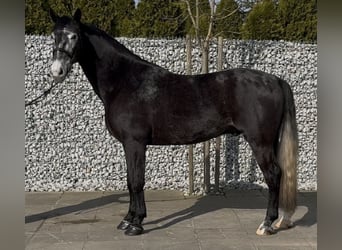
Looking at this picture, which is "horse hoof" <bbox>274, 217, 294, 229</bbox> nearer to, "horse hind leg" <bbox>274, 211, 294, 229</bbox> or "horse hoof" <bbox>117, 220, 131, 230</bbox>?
"horse hind leg" <bbox>274, 211, 294, 229</bbox>

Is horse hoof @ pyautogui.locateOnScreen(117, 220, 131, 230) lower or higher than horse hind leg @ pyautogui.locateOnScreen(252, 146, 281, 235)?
lower

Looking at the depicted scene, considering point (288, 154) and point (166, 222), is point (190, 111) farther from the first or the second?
point (166, 222)

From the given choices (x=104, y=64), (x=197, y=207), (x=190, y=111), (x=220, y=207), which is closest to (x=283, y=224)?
(x=220, y=207)

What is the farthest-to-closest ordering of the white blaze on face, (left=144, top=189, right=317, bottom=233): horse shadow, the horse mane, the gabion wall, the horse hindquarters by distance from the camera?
the gabion wall
(left=144, top=189, right=317, bottom=233): horse shadow
the horse mane
the horse hindquarters
the white blaze on face

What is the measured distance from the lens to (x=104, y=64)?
401 cm

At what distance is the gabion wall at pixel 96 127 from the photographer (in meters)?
5.84

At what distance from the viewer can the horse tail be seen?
3.90 metres

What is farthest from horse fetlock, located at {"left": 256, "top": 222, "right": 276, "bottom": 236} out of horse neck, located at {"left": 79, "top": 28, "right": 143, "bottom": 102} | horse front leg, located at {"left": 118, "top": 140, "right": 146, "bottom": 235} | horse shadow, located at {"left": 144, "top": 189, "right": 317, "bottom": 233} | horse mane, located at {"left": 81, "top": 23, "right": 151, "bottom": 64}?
horse mane, located at {"left": 81, "top": 23, "right": 151, "bottom": 64}

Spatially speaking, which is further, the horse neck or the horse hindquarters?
the horse neck

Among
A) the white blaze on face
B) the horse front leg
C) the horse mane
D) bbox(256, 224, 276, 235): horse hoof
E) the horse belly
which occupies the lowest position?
bbox(256, 224, 276, 235): horse hoof

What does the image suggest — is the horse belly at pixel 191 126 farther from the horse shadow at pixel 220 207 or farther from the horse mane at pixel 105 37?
the horse shadow at pixel 220 207

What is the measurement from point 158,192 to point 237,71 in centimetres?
248

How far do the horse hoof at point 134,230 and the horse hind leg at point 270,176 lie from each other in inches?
40.8

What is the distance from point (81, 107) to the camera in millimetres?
5867
